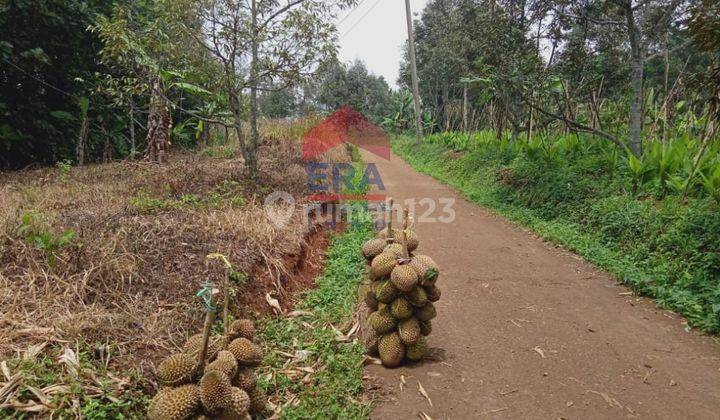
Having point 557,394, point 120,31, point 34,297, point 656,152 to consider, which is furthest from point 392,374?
point 120,31

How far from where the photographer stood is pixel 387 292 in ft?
10.4

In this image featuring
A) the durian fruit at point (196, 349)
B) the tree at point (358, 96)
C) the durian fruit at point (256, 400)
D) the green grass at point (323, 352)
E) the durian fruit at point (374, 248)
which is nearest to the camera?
the durian fruit at point (196, 349)

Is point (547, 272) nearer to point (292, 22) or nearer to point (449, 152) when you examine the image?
point (292, 22)

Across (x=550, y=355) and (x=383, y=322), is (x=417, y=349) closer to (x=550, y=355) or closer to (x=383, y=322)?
(x=383, y=322)

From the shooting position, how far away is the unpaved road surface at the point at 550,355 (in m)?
2.84

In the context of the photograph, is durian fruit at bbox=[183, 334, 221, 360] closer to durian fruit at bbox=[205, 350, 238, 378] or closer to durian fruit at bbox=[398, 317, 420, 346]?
durian fruit at bbox=[205, 350, 238, 378]

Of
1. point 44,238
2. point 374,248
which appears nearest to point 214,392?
point 374,248

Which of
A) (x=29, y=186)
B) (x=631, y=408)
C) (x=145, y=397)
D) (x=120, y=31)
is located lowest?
(x=631, y=408)

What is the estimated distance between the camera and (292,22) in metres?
7.37

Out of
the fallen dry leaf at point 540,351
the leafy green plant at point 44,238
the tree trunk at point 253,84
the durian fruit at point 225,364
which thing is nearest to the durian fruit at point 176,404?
the durian fruit at point 225,364

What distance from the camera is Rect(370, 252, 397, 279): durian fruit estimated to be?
3195 millimetres

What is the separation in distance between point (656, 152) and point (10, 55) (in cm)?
1174

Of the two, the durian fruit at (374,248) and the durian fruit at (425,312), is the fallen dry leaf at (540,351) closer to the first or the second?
the durian fruit at (425,312)

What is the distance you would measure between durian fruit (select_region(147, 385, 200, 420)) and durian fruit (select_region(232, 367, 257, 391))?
28cm
